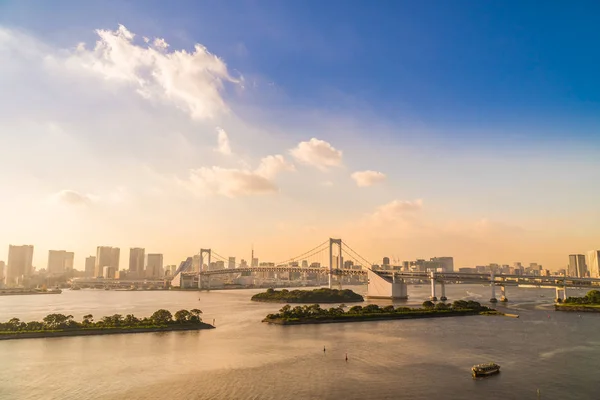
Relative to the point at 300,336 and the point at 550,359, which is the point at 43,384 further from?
the point at 550,359

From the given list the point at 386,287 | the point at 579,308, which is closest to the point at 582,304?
the point at 579,308

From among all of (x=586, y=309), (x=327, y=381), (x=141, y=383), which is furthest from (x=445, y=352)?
(x=586, y=309)

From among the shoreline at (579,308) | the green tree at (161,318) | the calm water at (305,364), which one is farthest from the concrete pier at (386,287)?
the green tree at (161,318)

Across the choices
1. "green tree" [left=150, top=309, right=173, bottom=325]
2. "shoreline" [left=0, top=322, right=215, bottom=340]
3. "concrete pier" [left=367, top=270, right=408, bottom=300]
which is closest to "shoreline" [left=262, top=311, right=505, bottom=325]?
"shoreline" [left=0, top=322, right=215, bottom=340]

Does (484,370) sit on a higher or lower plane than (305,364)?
higher

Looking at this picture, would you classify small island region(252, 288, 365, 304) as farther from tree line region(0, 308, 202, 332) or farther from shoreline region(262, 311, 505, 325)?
tree line region(0, 308, 202, 332)

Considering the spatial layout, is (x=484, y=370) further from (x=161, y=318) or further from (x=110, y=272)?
(x=110, y=272)
